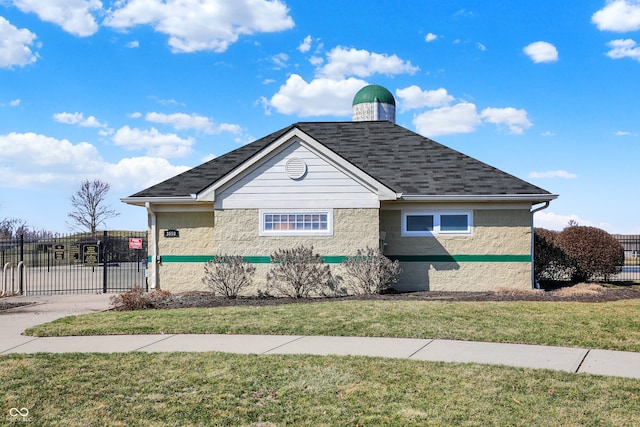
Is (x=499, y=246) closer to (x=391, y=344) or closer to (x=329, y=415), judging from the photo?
(x=391, y=344)

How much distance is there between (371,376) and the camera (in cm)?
754

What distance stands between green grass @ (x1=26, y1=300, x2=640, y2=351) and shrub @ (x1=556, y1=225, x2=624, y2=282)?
637cm

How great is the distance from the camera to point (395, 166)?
19047 mm

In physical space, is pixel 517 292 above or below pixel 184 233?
below

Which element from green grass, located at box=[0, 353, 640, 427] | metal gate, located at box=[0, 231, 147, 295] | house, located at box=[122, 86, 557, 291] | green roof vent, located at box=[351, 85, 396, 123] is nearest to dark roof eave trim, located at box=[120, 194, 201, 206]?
house, located at box=[122, 86, 557, 291]

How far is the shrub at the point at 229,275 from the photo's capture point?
16.0 meters

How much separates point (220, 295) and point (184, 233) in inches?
99.3

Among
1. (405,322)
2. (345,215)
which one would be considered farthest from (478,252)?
(405,322)

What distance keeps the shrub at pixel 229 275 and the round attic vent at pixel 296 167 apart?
278 centimetres

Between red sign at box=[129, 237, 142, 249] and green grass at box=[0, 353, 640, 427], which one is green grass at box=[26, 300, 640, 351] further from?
red sign at box=[129, 237, 142, 249]

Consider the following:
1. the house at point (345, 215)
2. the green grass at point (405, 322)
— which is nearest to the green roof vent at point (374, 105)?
the house at point (345, 215)

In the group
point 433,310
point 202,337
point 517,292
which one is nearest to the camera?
point 202,337

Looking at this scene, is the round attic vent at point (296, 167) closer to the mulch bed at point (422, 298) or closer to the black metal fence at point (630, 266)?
the mulch bed at point (422, 298)

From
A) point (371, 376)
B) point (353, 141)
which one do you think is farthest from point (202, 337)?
point (353, 141)
